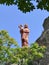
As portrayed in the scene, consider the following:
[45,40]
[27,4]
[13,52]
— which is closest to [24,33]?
[45,40]

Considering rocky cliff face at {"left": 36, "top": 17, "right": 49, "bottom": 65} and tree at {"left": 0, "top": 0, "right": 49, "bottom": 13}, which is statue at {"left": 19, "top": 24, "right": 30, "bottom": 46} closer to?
rocky cliff face at {"left": 36, "top": 17, "right": 49, "bottom": 65}

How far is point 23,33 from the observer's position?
37156mm

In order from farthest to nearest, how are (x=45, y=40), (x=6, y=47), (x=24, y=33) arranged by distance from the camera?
(x=24, y=33)
(x=45, y=40)
(x=6, y=47)

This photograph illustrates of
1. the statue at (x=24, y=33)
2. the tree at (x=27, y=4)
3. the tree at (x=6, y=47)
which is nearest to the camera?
the tree at (x=27, y=4)

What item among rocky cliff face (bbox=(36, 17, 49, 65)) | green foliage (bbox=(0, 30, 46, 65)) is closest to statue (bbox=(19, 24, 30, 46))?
rocky cliff face (bbox=(36, 17, 49, 65))

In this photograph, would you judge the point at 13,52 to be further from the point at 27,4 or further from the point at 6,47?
the point at 27,4

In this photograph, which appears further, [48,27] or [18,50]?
[48,27]

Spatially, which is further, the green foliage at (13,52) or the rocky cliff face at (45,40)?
the rocky cliff face at (45,40)

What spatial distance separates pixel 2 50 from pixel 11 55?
2.85 ft

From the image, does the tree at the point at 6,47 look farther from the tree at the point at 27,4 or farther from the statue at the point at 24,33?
the tree at the point at 27,4

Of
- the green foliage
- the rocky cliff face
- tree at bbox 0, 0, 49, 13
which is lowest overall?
the rocky cliff face

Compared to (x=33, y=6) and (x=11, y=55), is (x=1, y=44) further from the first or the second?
(x=33, y=6)

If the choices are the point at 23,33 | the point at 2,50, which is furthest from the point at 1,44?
the point at 23,33

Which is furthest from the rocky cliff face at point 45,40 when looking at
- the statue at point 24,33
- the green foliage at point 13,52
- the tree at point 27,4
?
the tree at point 27,4
